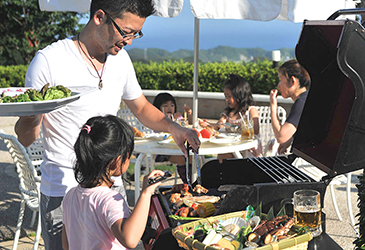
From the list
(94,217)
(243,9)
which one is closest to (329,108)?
(94,217)

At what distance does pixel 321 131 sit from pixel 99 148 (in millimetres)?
1162

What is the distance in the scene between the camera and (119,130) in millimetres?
1927

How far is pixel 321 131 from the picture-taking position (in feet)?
7.37

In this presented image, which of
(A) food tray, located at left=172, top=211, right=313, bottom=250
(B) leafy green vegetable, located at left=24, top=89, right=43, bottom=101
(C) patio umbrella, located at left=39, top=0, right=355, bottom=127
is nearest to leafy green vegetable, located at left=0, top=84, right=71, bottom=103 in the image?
(B) leafy green vegetable, located at left=24, top=89, right=43, bottom=101

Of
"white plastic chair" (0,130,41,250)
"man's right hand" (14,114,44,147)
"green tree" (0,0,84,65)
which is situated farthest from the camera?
"green tree" (0,0,84,65)

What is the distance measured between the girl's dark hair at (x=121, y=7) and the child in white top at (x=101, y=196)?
21.0 inches

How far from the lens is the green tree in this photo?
718 inches

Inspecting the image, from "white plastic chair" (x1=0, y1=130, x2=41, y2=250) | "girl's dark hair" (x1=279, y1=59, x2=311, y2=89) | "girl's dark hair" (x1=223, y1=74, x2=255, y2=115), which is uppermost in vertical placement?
"girl's dark hair" (x1=279, y1=59, x2=311, y2=89)

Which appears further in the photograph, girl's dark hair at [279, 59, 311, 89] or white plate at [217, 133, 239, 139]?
white plate at [217, 133, 239, 139]

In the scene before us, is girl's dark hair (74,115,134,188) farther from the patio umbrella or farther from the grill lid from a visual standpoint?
the patio umbrella

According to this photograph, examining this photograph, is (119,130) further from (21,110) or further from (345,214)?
(345,214)

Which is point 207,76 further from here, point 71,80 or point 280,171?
point 71,80

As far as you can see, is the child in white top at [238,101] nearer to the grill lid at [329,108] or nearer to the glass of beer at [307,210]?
the grill lid at [329,108]

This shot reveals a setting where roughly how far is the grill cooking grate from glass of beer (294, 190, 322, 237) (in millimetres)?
178
